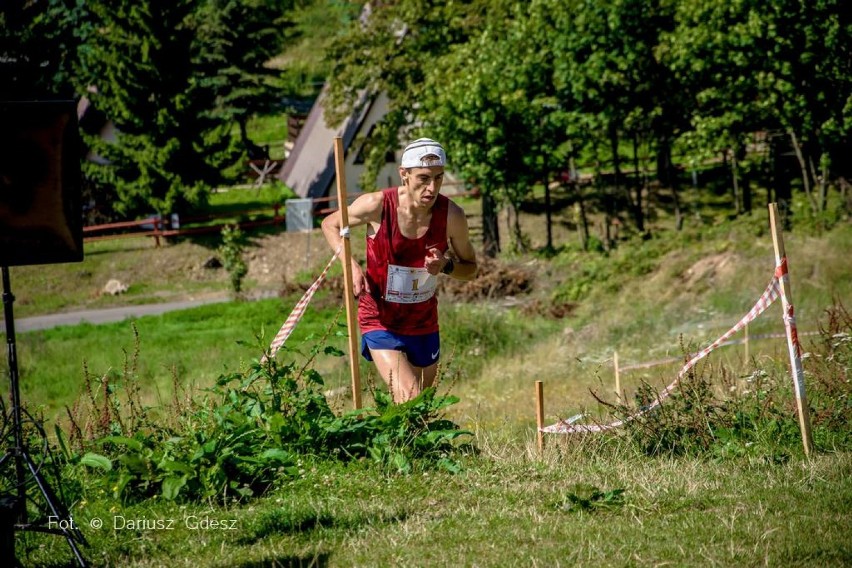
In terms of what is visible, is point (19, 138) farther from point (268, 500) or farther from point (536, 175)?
point (536, 175)

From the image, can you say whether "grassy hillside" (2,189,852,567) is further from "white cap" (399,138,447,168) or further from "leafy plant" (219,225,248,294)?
"leafy plant" (219,225,248,294)

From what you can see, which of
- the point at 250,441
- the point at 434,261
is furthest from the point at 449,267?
the point at 250,441

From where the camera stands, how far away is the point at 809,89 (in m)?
24.0

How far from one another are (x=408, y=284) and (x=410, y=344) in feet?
1.62

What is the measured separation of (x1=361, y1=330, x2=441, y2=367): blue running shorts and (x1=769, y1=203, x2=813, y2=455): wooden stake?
8.10ft

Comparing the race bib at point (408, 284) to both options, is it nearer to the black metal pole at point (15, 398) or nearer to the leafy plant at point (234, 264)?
the black metal pole at point (15, 398)

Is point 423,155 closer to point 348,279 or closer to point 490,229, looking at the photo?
point 348,279

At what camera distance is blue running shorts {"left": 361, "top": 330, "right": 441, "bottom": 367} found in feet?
24.7

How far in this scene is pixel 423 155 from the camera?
6883mm

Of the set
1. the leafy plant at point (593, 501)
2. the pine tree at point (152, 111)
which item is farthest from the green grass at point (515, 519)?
the pine tree at point (152, 111)

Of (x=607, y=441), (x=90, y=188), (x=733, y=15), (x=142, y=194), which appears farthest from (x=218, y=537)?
(x=90, y=188)

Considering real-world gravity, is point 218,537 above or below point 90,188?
below

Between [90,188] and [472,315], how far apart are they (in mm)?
24317

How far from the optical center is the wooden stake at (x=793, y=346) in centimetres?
655
